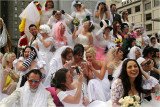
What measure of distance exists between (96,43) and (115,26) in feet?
3.84

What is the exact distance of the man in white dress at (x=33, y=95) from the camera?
329 cm

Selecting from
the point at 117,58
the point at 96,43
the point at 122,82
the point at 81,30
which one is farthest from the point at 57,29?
the point at 122,82

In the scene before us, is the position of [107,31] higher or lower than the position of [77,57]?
higher

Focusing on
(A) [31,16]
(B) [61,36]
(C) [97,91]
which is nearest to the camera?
(C) [97,91]

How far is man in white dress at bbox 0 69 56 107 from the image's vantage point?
3295mm

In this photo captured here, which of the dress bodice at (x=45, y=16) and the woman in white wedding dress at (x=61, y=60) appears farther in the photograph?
the dress bodice at (x=45, y=16)

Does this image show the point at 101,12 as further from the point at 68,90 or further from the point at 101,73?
the point at 68,90

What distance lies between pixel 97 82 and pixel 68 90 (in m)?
0.95

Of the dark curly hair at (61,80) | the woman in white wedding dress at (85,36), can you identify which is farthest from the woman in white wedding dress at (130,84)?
the woman in white wedding dress at (85,36)

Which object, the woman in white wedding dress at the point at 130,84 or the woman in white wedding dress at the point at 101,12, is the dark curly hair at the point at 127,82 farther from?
the woman in white wedding dress at the point at 101,12

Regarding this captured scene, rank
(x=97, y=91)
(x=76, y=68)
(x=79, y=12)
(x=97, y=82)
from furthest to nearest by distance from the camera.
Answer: (x=79, y=12)
(x=97, y=82)
(x=97, y=91)
(x=76, y=68)

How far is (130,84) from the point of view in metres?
3.35

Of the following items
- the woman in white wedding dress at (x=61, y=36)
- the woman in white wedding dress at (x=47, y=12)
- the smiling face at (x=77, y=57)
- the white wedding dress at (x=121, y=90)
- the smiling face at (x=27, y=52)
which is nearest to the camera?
the white wedding dress at (x=121, y=90)

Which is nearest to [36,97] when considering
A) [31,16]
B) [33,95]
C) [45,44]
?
[33,95]
